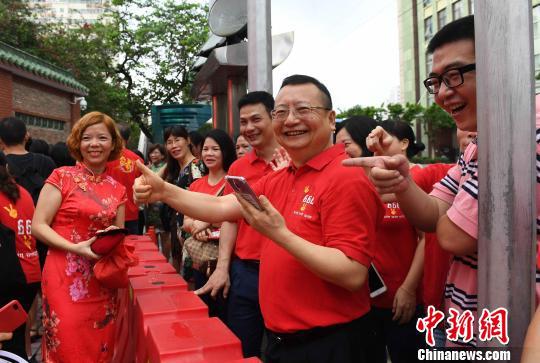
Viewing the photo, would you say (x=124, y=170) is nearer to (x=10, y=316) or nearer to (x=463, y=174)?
(x=10, y=316)

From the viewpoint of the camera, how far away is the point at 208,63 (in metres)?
4.71

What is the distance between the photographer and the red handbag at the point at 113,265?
9.17 ft

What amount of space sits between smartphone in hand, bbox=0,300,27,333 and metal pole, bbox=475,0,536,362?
70.4 inches

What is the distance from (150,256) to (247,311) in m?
1.53

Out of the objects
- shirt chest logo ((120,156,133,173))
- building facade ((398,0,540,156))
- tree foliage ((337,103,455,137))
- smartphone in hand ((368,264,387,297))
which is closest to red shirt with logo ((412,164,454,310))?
smartphone in hand ((368,264,387,297))

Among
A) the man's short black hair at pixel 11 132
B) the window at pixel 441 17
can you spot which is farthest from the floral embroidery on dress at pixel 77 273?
the window at pixel 441 17

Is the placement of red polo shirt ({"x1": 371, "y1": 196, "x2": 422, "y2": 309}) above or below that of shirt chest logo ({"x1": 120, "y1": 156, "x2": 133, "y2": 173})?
below

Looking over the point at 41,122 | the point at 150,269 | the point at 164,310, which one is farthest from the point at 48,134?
the point at 164,310

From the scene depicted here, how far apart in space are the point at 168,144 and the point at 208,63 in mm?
1228

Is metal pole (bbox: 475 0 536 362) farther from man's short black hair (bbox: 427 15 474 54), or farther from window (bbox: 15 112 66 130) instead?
window (bbox: 15 112 66 130)

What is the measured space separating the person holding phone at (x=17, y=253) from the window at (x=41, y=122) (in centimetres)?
921

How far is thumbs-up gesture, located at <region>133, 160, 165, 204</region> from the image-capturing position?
2.25 meters

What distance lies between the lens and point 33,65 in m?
12.0

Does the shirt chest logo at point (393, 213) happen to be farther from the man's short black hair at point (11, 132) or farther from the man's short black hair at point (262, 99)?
the man's short black hair at point (11, 132)
